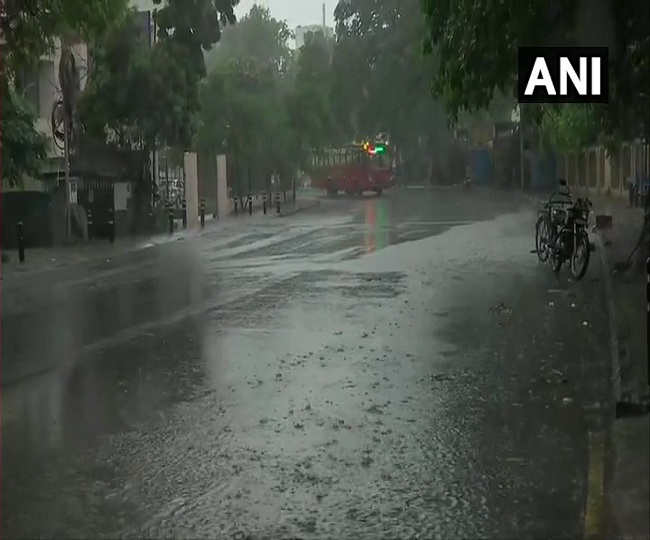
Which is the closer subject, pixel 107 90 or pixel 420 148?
pixel 107 90

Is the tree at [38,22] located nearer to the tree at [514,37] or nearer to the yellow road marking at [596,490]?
the tree at [514,37]

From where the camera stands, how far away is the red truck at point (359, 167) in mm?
65312

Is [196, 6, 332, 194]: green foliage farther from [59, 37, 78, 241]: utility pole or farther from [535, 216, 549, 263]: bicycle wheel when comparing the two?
[535, 216, 549, 263]: bicycle wheel

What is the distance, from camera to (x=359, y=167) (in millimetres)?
65688

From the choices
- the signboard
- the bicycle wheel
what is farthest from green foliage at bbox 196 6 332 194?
the bicycle wheel

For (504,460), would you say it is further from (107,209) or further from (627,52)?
(107,209)

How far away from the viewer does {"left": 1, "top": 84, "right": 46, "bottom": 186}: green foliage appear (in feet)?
82.5

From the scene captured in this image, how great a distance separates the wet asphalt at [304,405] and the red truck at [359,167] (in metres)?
46.2

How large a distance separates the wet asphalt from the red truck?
46.2m

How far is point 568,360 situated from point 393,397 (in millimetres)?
2393

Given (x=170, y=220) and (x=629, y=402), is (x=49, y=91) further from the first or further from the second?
(x=629, y=402)

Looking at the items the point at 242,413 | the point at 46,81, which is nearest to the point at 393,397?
the point at 242,413

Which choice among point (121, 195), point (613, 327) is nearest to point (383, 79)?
point (121, 195)

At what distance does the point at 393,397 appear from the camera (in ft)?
31.3
